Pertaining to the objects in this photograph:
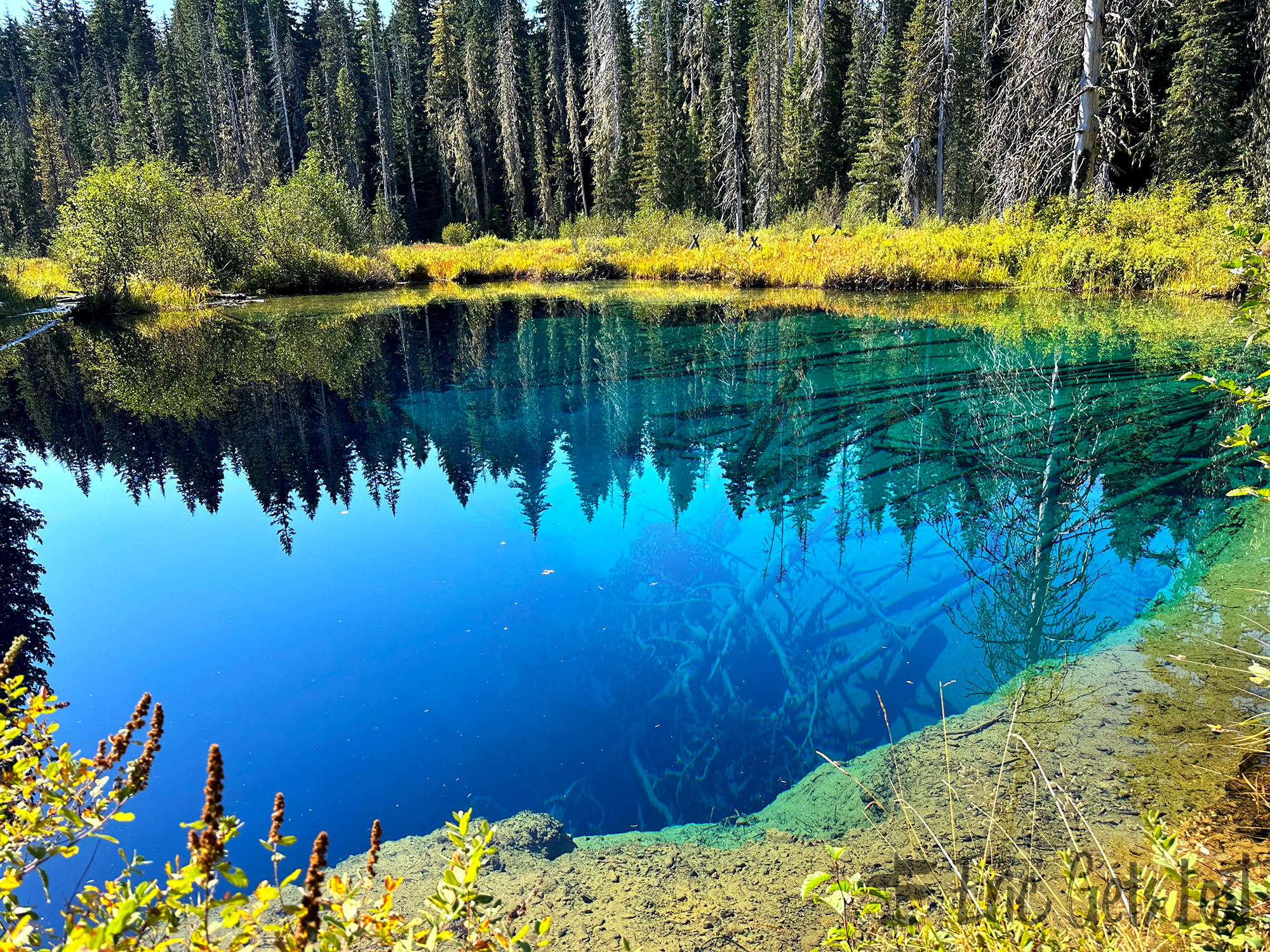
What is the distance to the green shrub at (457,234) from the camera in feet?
123

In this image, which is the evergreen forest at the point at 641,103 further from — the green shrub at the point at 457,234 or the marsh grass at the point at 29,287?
the marsh grass at the point at 29,287

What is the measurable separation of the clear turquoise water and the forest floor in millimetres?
192

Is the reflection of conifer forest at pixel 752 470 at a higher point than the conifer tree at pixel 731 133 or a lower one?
lower

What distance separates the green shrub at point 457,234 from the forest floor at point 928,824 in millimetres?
36886

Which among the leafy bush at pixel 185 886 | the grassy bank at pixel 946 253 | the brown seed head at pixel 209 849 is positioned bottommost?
the leafy bush at pixel 185 886

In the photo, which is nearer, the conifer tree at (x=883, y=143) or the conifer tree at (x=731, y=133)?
the conifer tree at (x=883, y=143)

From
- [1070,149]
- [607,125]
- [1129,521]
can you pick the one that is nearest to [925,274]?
[1070,149]

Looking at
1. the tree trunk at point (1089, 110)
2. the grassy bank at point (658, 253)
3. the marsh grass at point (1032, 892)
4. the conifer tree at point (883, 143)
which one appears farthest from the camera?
the conifer tree at point (883, 143)

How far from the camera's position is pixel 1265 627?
4.02 metres

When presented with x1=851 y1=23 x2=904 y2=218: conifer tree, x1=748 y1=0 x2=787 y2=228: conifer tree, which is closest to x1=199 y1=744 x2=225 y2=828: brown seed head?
x1=851 y1=23 x2=904 y2=218: conifer tree


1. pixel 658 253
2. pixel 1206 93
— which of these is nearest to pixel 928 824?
pixel 1206 93

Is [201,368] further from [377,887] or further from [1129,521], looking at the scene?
[1129,521]

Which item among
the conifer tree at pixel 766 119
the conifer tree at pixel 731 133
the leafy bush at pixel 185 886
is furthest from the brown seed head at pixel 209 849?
the conifer tree at pixel 766 119

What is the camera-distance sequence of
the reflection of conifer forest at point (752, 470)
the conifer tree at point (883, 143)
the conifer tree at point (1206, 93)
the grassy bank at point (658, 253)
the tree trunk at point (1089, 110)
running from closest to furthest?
the reflection of conifer forest at point (752, 470), the tree trunk at point (1089, 110), the grassy bank at point (658, 253), the conifer tree at point (1206, 93), the conifer tree at point (883, 143)
